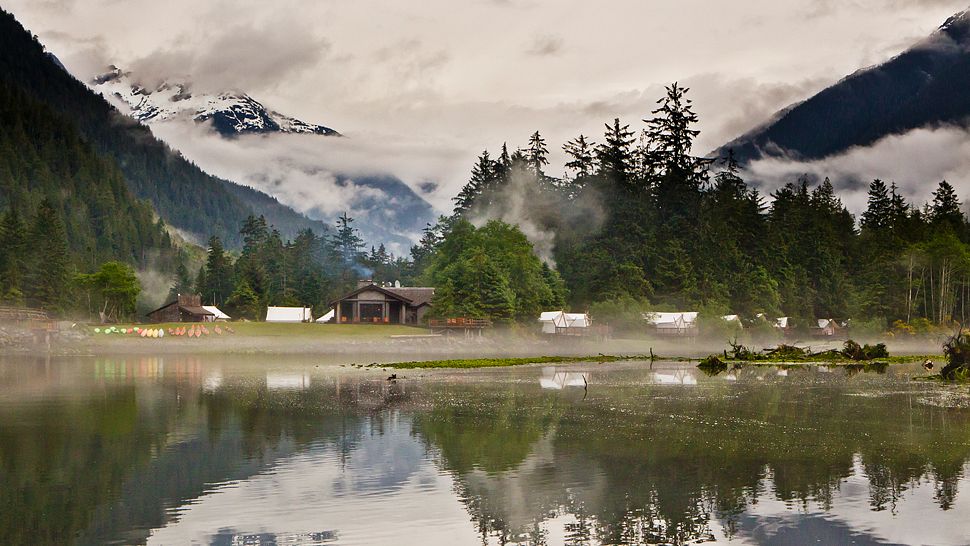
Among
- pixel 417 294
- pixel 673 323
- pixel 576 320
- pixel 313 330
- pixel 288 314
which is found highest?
pixel 417 294

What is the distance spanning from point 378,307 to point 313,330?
A: 2203cm

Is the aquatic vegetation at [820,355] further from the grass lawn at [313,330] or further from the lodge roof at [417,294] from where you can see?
the lodge roof at [417,294]

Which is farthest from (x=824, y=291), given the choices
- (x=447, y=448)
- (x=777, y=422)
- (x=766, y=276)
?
(x=447, y=448)

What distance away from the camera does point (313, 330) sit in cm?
11281

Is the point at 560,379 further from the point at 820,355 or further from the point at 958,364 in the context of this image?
the point at 820,355

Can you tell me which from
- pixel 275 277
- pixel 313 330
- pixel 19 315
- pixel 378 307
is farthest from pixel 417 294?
pixel 19 315

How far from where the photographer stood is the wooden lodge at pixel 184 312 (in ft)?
473

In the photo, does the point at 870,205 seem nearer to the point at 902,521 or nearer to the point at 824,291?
the point at 824,291

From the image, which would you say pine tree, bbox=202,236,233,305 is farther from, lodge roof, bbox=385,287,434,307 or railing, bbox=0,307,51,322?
railing, bbox=0,307,51,322

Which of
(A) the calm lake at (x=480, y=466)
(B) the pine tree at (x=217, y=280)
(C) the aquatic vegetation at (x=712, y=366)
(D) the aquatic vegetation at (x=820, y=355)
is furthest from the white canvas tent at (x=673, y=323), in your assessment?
(B) the pine tree at (x=217, y=280)

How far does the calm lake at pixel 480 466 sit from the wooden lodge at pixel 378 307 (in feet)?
268

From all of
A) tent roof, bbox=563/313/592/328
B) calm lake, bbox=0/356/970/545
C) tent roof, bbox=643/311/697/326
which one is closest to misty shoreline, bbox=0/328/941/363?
tent roof, bbox=563/313/592/328

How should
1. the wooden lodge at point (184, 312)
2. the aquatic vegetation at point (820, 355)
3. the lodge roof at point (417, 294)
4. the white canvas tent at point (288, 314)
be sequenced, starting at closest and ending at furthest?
the aquatic vegetation at point (820, 355)
the lodge roof at point (417, 294)
the wooden lodge at point (184, 312)
the white canvas tent at point (288, 314)

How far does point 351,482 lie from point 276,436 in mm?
8950
